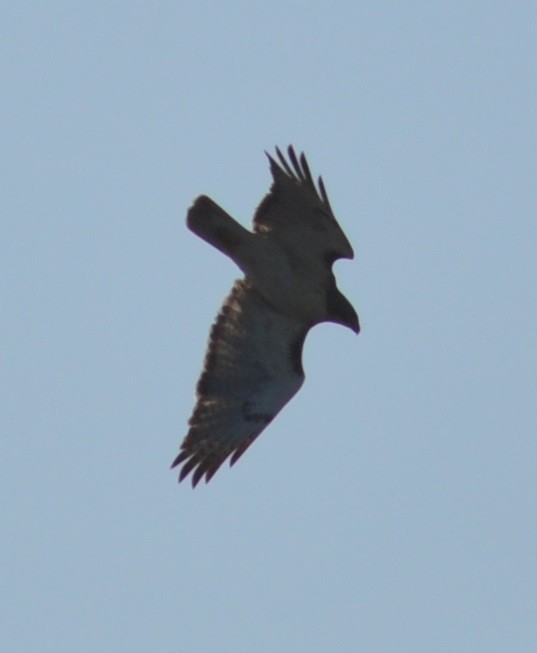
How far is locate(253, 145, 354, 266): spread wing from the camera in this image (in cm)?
1958

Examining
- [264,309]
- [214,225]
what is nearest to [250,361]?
[264,309]

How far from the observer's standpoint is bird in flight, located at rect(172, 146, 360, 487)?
19734 mm

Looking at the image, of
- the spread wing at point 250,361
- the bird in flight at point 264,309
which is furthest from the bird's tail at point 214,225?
the spread wing at point 250,361

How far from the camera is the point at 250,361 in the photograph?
67.6 ft

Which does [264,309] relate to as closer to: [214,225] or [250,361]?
[250,361]

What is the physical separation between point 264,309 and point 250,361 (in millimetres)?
510

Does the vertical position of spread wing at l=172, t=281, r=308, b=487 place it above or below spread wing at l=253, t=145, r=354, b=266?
below

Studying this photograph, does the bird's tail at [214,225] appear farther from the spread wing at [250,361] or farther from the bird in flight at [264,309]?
the spread wing at [250,361]

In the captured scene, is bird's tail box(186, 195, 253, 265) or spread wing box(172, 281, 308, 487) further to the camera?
spread wing box(172, 281, 308, 487)

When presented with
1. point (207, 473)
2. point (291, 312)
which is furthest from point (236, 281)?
point (207, 473)

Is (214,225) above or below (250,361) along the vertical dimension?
above

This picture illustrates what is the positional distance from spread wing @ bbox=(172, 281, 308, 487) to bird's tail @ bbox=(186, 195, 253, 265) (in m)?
0.70

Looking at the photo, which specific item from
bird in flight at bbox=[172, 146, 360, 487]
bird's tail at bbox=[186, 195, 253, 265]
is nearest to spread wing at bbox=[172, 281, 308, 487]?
bird in flight at bbox=[172, 146, 360, 487]

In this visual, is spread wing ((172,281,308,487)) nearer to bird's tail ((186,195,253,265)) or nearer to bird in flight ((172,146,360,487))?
bird in flight ((172,146,360,487))
